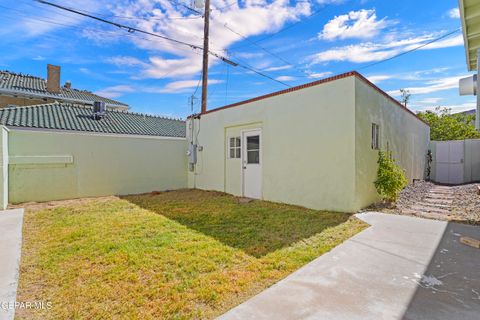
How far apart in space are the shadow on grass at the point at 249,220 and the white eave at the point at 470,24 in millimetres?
4139

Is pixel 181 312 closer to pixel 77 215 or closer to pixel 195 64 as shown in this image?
pixel 77 215

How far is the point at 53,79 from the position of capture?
1508 cm

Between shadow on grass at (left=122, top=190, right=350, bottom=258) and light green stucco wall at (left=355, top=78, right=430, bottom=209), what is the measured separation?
109cm

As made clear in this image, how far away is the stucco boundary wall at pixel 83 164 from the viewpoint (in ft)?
23.4

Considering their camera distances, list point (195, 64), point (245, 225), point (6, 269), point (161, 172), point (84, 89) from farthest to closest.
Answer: point (84, 89)
point (195, 64)
point (161, 172)
point (245, 225)
point (6, 269)

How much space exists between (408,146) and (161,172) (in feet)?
31.7

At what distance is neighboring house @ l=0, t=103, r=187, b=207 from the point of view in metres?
7.20

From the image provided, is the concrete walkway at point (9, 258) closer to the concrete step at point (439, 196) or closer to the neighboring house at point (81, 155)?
the neighboring house at point (81, 155)

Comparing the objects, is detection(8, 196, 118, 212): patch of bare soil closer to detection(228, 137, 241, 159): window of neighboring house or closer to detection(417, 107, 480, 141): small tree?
detection(228, 137, 241, 159): window of neighboring house

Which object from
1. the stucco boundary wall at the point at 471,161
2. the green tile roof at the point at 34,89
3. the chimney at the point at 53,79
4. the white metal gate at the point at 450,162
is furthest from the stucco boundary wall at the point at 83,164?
the stucco boundary wall at the point at 471,161

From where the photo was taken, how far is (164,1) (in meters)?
8.26

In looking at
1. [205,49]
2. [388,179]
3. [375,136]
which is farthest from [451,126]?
[205,49]

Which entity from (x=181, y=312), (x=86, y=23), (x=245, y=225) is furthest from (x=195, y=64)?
(x=181, y=312)

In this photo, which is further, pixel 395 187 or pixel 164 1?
pixel 164 1
